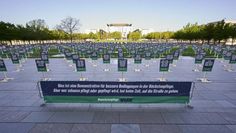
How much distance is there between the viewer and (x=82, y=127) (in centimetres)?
541

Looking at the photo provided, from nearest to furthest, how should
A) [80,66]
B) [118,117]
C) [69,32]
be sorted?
1. [118,117]
2. [80,66]
3. [69,32]

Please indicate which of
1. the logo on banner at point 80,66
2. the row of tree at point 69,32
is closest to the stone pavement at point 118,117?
the logo on banner at point 80,66

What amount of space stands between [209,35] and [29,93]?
60.2 m

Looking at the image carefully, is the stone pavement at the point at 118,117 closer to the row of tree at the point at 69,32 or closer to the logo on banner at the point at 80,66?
the logo on banner at the point at 80,66

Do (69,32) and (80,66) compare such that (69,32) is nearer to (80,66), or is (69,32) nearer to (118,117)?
(80,66)

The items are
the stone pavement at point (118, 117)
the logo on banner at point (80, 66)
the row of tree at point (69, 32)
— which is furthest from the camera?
the row of tree at point (69, 32)

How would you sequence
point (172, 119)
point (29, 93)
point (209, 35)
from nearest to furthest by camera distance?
point (172, 119)
point (29, 93)
point (209, 35)

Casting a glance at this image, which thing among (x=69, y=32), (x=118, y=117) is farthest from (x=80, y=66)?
(x=69, y=32)

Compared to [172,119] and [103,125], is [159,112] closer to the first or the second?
[172,119]

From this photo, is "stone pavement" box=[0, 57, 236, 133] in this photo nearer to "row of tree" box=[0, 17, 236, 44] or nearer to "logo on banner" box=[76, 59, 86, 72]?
"logo on banner" box=[76, 59, 86, 72]

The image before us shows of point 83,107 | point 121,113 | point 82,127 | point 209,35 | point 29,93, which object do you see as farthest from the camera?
point 209,35

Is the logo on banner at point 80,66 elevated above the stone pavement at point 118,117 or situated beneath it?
elevated above

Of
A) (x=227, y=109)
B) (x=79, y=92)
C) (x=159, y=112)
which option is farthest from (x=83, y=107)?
(x=227, y=109)

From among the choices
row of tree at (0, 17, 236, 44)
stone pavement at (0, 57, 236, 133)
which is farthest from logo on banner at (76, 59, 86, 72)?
row of tree at (0, 17, 236, 44)
